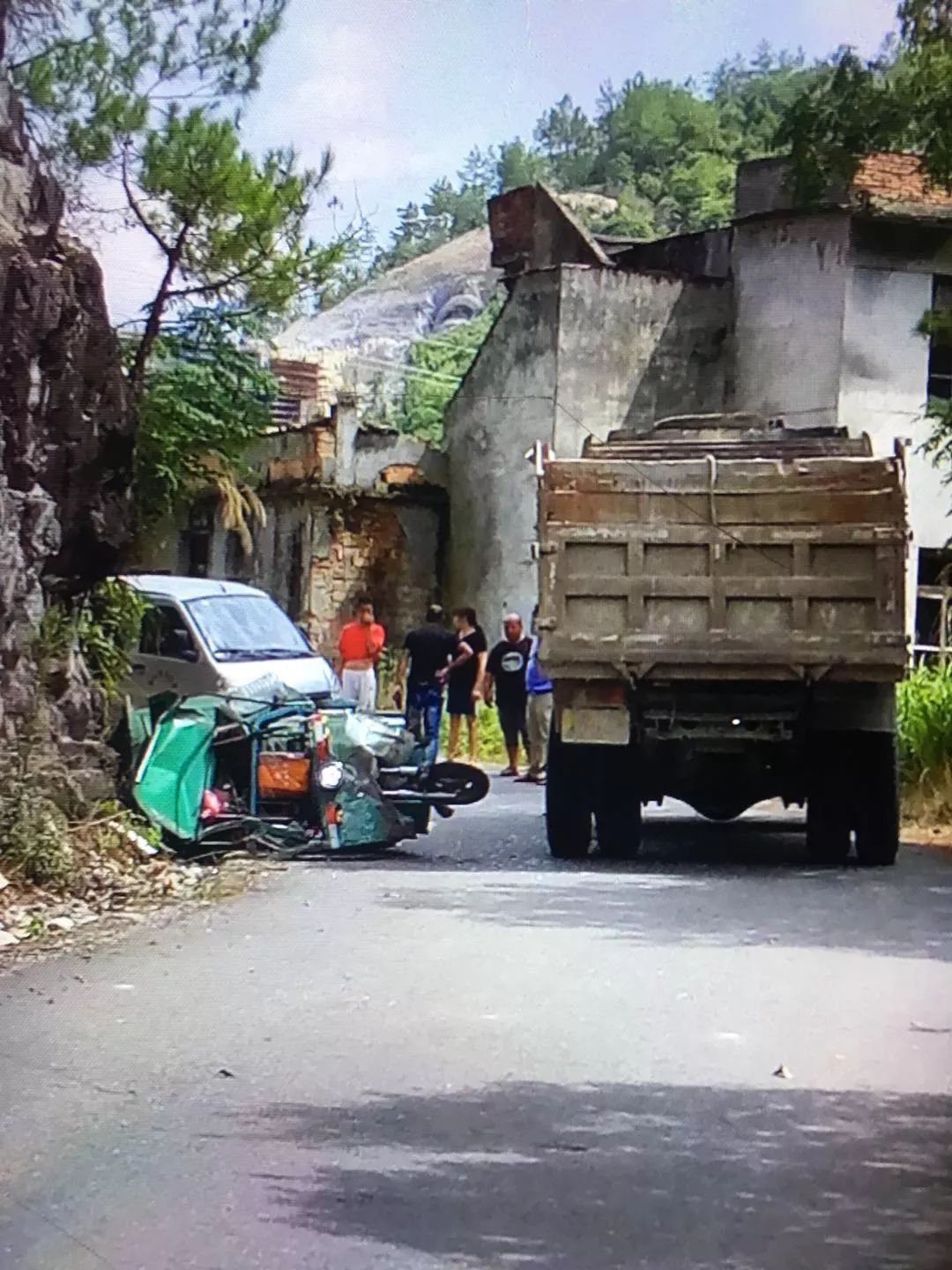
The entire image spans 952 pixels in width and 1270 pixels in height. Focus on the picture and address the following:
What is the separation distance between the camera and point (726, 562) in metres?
10.1

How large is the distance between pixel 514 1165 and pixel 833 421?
5.53 m

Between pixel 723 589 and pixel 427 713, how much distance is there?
101 inches

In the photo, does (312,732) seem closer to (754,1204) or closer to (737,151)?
(737,151)

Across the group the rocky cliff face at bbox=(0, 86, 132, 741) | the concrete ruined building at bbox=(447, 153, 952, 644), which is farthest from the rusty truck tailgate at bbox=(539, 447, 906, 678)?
the rocky cliff face at bbox=(0, 86, 132, 741)

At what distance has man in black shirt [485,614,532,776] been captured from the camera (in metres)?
11.8

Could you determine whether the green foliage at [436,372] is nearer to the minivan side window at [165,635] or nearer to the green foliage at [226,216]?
→ the green foliage at [226,216]

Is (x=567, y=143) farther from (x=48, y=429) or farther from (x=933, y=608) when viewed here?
(x=933, y=608)

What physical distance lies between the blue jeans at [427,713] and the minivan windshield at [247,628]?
98 cm

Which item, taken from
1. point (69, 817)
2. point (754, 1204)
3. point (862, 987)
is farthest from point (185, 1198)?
point (69, 817)

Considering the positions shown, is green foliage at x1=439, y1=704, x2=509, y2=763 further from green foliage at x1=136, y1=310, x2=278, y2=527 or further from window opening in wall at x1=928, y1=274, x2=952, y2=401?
window opening in wall at x1=928, y1=274, x2=952, y2=401

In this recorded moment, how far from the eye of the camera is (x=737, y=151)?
6.91 meters

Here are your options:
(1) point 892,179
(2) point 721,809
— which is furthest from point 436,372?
(2) point 721,809

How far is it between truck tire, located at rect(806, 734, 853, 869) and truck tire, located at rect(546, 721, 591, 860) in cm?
122

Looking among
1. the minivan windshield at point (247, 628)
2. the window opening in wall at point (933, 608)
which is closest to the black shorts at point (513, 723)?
the window opening in wall at point (933, 608)
